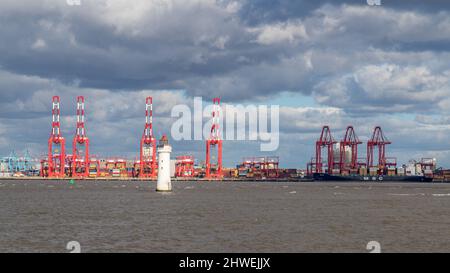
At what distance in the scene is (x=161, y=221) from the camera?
71.0m

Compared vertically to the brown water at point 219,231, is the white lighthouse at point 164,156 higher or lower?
higher

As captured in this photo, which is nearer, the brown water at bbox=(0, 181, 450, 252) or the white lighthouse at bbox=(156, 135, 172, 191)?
the brown water at bbox=(0, 181, 450, 252)

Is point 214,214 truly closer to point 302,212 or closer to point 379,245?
point 302,212

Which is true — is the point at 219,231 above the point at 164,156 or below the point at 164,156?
below

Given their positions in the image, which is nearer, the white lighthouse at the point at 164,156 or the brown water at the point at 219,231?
the brown water at the point at 219,231

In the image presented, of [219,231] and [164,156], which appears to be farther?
[164,156]

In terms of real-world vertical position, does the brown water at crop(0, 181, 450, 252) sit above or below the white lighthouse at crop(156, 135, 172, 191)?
below

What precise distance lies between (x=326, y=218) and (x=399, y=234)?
17.6 m
